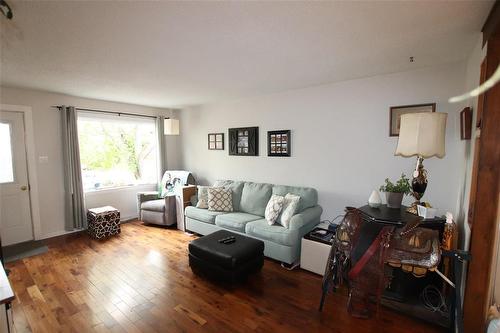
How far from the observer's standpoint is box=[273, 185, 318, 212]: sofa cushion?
3.34 m

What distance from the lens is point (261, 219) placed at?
11.5 ft

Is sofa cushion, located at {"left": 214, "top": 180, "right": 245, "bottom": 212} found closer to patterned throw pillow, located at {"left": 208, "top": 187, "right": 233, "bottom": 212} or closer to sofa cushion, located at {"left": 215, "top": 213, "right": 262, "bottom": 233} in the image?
patterned throw pillow, located at {"left": 208, "top": 187, "right": 233, "bottom": 212}

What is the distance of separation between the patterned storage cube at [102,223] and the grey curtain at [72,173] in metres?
0.22

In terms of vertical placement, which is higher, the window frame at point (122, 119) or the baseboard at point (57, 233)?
the window frame at point (122, 119)

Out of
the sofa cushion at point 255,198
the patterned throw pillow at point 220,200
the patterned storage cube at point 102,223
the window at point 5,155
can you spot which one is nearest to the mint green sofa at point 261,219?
the sofa cushion at point 255,198

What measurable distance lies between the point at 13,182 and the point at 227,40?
158 inches

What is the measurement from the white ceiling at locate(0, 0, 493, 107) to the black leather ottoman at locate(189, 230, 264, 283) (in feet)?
6.62

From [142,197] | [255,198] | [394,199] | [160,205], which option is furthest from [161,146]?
[394,199]

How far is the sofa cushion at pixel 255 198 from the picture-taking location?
3.75 meters

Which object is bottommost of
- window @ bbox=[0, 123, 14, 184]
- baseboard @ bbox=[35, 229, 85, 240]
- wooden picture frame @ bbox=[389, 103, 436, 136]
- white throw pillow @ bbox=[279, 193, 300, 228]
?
baseboard @ bbox=[35, 229, 85, 240]

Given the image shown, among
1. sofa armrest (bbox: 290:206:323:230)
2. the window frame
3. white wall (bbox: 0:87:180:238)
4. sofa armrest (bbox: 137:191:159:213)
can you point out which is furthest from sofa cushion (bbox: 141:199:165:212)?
sofa armrest (bbox: 290:206:323:230)

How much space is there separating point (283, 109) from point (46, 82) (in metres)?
3.36

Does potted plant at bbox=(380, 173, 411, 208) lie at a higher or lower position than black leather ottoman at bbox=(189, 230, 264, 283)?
higher

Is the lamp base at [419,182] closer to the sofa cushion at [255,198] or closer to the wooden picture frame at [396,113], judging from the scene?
the wooden picture frame at [396,113]
